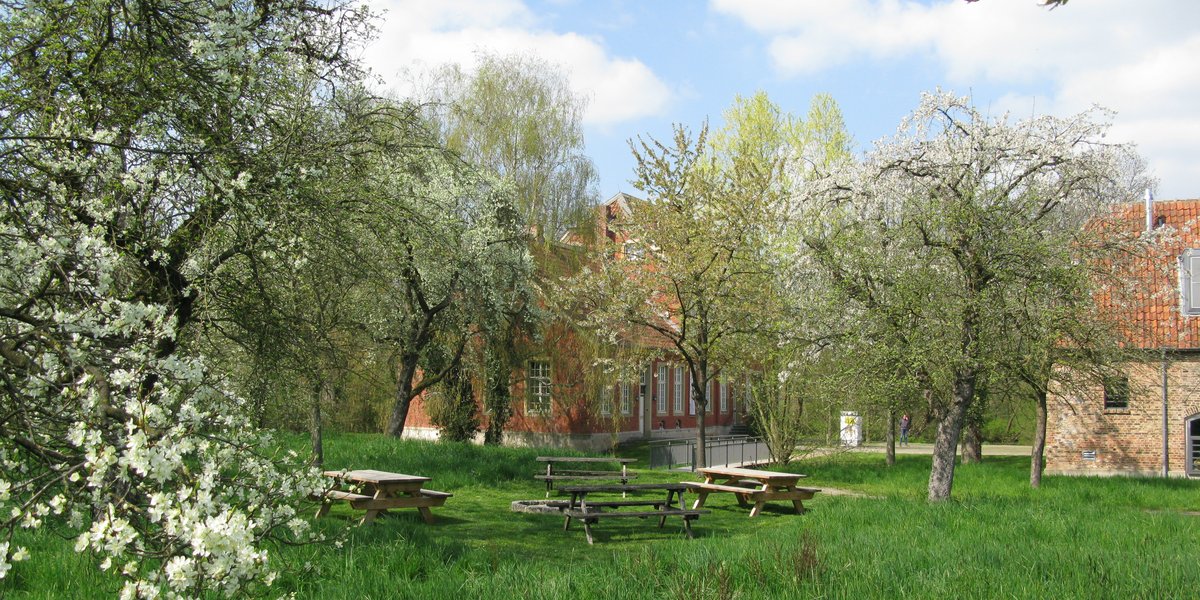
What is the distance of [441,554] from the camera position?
26.8ft

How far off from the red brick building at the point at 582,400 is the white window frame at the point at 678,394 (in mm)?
44

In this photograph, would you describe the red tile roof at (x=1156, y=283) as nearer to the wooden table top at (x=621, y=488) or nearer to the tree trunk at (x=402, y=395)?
the wooden table top at (x=621, y=488)

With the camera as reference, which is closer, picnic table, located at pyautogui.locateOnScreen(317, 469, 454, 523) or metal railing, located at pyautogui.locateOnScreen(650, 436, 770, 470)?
picnic table, located at pyautogui.locateOnScreen(317, 469, 454, 523)

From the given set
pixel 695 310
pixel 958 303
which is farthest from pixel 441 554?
pixel 695 310

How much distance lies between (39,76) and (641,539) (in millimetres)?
8480

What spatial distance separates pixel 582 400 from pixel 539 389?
152cm

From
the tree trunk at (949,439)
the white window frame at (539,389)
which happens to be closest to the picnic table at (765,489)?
the tree trunk at (949,439)

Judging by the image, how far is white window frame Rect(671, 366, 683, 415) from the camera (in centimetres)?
4166

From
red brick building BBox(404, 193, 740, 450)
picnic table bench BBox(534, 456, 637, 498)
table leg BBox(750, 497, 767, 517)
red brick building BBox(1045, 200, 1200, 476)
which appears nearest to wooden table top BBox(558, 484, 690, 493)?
table leg BBox(750, 497, 767, 517)

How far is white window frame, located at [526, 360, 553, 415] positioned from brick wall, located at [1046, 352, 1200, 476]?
1491cm

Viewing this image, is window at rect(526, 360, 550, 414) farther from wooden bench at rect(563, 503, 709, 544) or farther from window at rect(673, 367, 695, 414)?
wooden bench at rect(563, 503, 709, 544)

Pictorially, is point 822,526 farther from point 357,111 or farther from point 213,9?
point 213,9

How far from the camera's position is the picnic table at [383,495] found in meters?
11.9

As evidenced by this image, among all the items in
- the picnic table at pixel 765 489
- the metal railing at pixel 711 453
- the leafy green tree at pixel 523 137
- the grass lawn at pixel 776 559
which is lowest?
the metal railing at pixel 711 453
